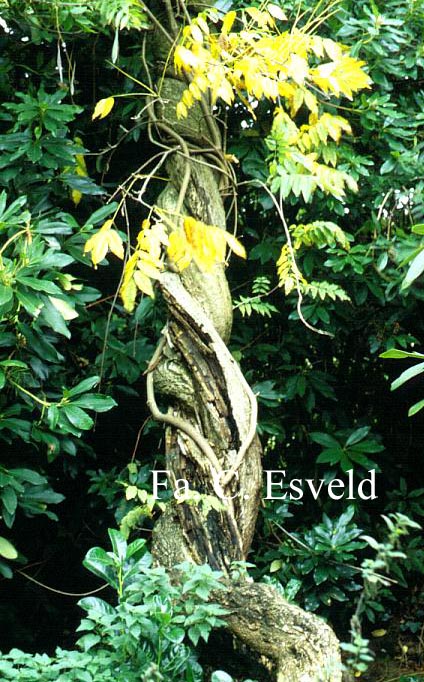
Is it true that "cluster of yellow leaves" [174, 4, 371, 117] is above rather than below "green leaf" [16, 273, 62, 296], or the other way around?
above

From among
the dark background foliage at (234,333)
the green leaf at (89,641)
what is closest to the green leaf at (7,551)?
the dark background foliage at (234,333)

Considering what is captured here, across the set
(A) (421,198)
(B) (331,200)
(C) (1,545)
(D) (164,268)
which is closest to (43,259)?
(D) (164,268)

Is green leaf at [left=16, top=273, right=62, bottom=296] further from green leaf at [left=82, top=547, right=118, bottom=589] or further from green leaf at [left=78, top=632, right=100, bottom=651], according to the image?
green leaf at [left=78, top=632, right=100, bottom=651]

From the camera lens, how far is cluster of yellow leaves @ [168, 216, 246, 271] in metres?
2.66

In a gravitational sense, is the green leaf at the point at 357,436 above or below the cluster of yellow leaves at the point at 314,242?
below

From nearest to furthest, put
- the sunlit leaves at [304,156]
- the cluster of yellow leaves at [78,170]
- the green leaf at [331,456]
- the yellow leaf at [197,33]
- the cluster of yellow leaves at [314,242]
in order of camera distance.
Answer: the yellow leaf at [197,33] → the sunlit leaves at [304,156] → the cluster of yellow leaves at [314,242] → the cluster of yellow leaves at [78,170] → the green leaf at [331,456]

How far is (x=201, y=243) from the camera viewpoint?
2.70 m

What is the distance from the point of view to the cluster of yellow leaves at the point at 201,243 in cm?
266

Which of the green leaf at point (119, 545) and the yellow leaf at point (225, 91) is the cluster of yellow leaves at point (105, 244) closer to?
the yellow leaf at point (225, 91)

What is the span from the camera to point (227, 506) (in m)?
2.95

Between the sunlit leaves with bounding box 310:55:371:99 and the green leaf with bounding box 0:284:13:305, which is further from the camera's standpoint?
the sunlit leaves with bounding box 310:55:371:99

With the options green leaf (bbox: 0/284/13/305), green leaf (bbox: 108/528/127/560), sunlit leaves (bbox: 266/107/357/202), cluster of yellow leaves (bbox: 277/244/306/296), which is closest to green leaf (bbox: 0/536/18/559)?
green leaf (bbox: 108/528/127/560)

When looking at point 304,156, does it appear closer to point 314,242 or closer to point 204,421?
point 314,242

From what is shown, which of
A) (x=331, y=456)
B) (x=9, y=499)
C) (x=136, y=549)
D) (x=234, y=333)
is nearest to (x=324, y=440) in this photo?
(x=331, y=456)
